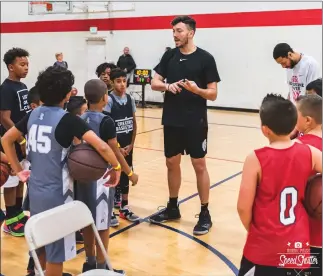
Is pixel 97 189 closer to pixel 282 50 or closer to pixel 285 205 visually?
pixel 285 205

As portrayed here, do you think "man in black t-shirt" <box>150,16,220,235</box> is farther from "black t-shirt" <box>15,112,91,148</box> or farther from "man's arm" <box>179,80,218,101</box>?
"black t-shirt" <box>15,112,91,148</box>

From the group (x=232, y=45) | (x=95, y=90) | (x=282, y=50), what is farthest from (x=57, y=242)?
(x=232, y=45)

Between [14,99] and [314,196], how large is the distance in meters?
2.94

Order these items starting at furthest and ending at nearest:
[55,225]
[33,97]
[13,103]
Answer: [13,103] → [33,97] → [55,225]

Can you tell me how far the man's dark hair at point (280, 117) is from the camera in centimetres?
218

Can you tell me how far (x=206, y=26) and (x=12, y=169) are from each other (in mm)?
Result: 11524

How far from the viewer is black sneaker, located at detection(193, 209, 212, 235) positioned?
169 inches

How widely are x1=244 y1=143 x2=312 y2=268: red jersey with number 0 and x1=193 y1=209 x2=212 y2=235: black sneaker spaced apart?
206 centimetres

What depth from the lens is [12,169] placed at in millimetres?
3059

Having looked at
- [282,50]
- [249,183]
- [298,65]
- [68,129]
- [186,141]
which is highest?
[282,50]

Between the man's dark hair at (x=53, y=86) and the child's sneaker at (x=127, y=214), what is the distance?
2191 mm

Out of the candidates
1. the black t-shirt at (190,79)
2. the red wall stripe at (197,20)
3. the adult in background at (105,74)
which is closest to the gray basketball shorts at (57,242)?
the black t-shirt at (190,79)

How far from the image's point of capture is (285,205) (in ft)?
7.16

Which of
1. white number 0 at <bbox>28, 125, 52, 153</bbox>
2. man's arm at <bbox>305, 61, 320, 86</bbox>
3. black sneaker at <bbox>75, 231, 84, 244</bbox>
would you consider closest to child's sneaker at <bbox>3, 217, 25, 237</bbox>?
black sneaker at <bbox>75, 231, 84, 244</bbox>
